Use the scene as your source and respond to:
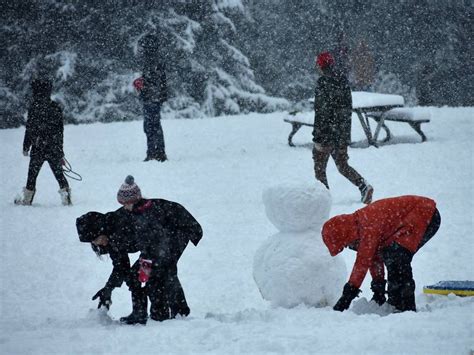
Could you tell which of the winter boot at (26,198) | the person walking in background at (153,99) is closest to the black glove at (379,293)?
the winter boot at (26,198)

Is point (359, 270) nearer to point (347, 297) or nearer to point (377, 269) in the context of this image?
point (347, 297)

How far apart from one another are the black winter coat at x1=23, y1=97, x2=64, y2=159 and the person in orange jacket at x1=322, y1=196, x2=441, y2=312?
5419mm

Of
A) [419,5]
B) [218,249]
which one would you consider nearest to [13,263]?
[218,249]

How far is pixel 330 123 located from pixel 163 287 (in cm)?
419

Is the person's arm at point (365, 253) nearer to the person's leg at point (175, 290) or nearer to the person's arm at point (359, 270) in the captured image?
the person's arm at point (359, 270)

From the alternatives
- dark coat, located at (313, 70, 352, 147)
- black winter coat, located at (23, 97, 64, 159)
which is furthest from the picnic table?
black winter coat, located at (23, 97, 64, 159)

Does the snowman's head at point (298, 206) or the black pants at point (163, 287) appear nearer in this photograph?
the black pants at point (163, 287)

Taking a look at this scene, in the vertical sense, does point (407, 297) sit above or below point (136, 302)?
above

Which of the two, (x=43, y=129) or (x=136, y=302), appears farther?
(x=43, y=129)

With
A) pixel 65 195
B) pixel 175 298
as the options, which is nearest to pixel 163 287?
pixel 175 298

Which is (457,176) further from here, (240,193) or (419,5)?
(419,5)

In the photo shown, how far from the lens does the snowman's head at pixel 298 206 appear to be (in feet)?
17.3

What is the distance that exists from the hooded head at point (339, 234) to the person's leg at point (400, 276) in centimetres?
26

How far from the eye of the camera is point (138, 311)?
5.04 metres
